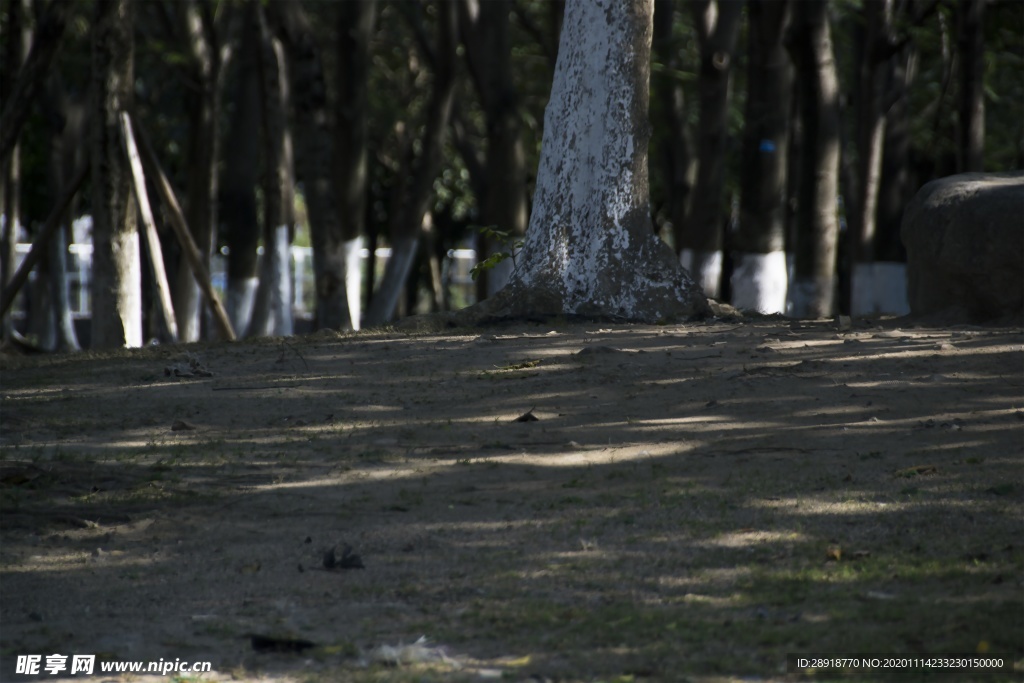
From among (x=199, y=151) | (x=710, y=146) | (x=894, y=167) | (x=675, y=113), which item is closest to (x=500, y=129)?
(x=710, y=146)

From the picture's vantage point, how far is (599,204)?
826cm

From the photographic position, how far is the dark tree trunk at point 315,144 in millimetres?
13828

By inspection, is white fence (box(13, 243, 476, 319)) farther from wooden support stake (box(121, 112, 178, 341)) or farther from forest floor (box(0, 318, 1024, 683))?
forest floor (box(0, 318, 1024, 683))

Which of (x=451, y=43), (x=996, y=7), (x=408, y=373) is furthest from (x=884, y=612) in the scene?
(x=996, y=7)

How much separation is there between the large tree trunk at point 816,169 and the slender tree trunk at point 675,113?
9.64ft

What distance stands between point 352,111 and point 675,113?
18.5 feet

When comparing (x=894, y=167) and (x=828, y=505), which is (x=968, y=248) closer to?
(x=828, y=505)

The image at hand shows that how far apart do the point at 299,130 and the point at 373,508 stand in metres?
9.98

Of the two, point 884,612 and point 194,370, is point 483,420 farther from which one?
point 884,612

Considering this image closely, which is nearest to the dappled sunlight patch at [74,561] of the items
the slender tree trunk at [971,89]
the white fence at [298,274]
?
the slender tree trunk at [971,89]

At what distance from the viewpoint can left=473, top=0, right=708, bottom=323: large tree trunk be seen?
27.0ft

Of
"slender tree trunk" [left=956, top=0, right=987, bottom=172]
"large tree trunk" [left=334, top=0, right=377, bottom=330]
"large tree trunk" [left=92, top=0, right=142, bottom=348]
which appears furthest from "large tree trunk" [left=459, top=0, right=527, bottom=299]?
"slender tree trunk" [left=956, top=0, right=987, bottom=172]

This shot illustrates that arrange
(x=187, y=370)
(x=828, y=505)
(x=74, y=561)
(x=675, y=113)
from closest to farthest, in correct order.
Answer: (x=74, y=561), (x=828, y=505), (x=187, y=370), (x=675, y=113)

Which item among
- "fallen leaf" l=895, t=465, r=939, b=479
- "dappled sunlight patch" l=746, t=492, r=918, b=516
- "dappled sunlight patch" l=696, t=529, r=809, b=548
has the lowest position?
"dappled sunlight patch" l=696, t=529, r=809, b=548
